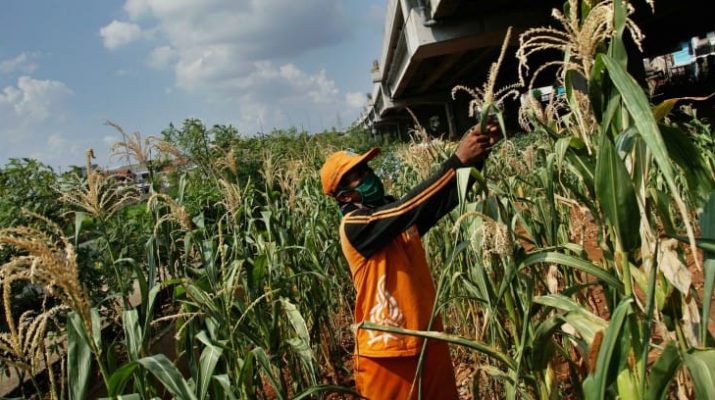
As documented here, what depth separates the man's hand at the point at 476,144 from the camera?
5.37ft

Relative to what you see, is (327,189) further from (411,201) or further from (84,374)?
(84,374)

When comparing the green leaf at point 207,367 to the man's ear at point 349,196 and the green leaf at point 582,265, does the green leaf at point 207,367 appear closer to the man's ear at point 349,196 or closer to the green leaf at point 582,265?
the man's ear at point 349,196

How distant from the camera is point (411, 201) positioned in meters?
1.80

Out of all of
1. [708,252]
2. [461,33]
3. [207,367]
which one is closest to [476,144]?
[708,252]

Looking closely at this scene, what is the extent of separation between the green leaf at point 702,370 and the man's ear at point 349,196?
132 cm

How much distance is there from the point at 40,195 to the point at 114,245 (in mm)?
715

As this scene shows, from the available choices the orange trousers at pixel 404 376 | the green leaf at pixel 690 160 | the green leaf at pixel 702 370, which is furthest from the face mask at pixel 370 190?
the green leaf at pixel 702 370

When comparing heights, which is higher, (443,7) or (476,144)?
(443,7)

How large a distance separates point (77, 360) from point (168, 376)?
27cm

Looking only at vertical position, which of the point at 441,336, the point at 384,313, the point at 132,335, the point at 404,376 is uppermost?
the point at 132,335

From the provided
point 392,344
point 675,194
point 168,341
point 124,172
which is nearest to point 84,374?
point 392,344

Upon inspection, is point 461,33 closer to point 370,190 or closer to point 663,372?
point 370,190

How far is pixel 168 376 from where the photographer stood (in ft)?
4.20

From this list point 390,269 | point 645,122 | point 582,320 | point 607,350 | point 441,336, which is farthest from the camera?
point 390,269
